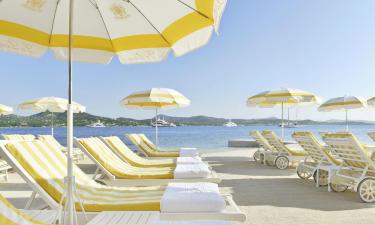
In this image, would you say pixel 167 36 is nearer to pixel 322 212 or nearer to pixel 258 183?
pixel 322 212

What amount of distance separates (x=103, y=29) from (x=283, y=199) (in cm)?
383

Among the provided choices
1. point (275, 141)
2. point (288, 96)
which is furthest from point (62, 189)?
point (288, 96)

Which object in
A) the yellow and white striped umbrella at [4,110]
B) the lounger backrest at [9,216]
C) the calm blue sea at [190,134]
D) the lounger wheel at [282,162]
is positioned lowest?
the calm blue sea at [190,134]

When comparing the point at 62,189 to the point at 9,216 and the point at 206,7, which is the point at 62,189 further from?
the point at 206,7

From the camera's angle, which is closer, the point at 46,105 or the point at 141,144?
the point at 141,144

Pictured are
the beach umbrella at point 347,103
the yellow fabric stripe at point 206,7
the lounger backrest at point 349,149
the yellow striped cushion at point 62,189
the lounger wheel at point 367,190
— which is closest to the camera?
the yellow fabric stripe at point 206,7

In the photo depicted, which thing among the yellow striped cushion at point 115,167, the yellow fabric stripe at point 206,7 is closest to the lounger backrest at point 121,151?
the yellow striped cushion at point 115,167

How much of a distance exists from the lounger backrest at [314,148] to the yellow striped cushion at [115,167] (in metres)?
2.96

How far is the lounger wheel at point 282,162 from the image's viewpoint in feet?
33.0

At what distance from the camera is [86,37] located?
4.03 m

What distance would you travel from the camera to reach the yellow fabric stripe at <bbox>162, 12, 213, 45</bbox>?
3059 millimetres

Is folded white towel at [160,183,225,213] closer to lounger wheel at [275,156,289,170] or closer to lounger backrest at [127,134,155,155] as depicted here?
lounger backrest at [127,134,155,155]

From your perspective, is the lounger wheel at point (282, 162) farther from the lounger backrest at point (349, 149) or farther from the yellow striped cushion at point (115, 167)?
the yellow striped cushion at point (115, 167)

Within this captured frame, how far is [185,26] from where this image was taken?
3.26 metres
